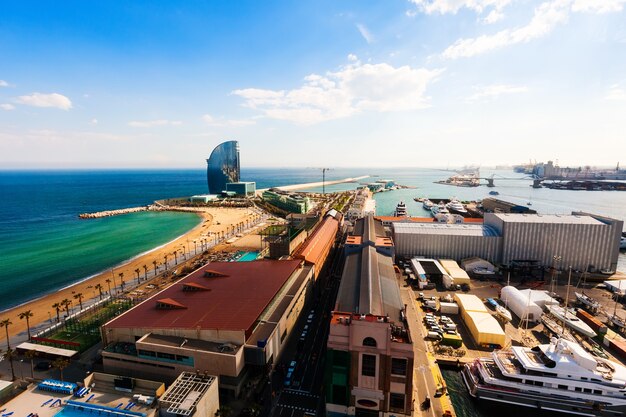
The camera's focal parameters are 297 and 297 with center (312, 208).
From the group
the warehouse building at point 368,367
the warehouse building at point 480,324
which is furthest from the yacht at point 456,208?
the warehouse building at point 368,367

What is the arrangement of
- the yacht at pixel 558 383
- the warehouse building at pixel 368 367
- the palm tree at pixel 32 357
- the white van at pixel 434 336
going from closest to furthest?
the warehouse building at pixel 368 367 → the yacht at pixel 558 383 → the palm tree at pixel 32 357 → the white van at pixel 434 336

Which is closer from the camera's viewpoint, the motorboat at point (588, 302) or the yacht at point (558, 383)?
the yacht at point (558, 383)

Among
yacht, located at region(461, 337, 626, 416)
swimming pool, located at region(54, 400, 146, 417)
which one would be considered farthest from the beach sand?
yacht, located at region(461, 337, 626, 416)

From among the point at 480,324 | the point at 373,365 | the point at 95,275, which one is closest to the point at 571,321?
the point at 480,324

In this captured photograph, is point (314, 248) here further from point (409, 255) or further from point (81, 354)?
point (81, 354)

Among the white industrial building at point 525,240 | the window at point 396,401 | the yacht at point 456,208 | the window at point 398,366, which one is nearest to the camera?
the window at point 398,366

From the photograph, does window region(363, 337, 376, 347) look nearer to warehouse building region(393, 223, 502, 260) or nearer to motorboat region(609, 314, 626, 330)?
motorboat region(609, 314, 626, 330)

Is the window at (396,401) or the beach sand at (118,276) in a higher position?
the window at (396,401)

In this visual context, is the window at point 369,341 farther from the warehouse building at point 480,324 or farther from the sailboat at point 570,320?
the sailboat at point 570,320
